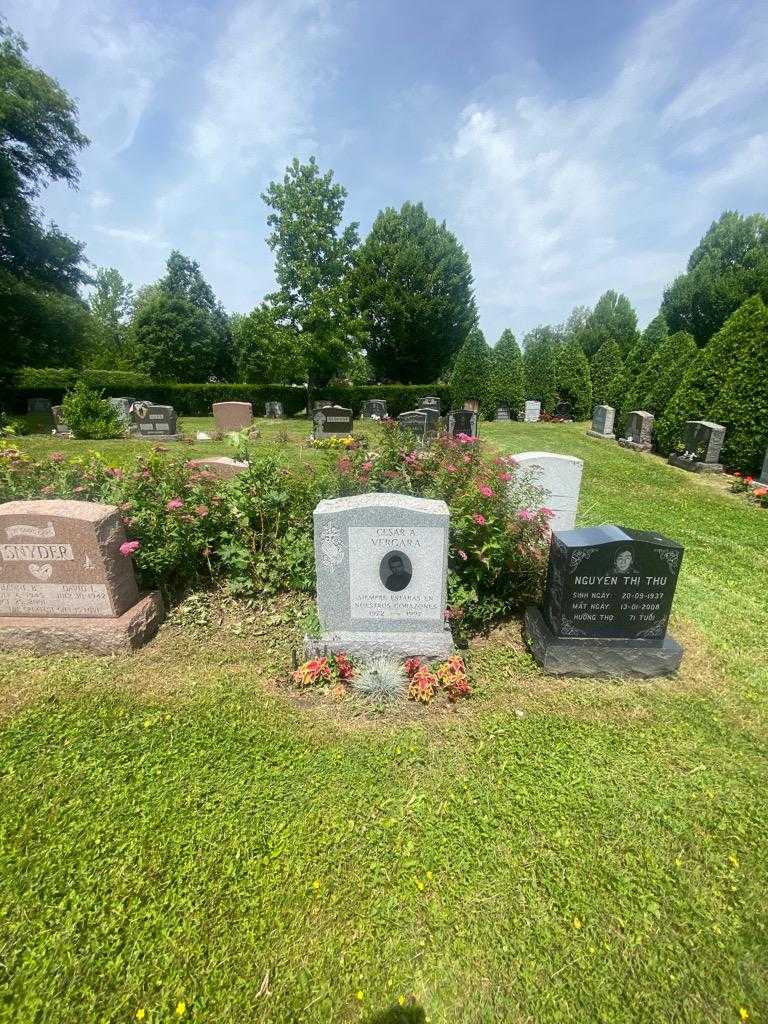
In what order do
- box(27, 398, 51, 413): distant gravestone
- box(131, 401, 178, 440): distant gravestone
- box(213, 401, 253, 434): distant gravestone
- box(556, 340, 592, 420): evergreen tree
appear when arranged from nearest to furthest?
box(131, 401, 178, 440): distant gravestone
box(213, 401, 253, 434): distant gravestone
box(27, 398, 51, 413): distant gravestone
box(556, 340, 592, 420): evergreen tree

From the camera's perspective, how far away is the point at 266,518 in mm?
5152

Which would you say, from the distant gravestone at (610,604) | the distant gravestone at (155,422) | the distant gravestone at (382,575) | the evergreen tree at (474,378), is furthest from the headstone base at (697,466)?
the distant gravestone at (155,422)

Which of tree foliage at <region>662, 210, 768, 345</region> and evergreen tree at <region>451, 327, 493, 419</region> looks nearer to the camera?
evergreen tree at <region>451, 327, 493, 419</region>

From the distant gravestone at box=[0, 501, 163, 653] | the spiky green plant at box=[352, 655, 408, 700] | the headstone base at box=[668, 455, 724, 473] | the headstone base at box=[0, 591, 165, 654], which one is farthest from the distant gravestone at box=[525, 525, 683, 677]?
the headstone base at box=[668, 455, 724, 473]

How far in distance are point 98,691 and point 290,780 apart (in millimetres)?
1959

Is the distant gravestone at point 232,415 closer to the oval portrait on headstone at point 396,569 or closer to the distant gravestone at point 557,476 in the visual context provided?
the distant gravestone at point 557,476

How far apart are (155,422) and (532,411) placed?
63.4 ft

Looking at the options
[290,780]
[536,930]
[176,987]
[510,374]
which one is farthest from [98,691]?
[510,374]

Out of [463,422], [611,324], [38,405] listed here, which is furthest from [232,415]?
[611,324]

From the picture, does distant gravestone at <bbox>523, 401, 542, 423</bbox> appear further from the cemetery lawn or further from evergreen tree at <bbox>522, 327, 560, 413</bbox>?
the cemetery lawn

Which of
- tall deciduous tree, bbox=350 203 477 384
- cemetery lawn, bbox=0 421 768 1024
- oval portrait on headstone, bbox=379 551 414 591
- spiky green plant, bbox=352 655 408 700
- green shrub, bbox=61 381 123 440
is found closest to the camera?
cemetery lawn, bbox=0 421 768 1024

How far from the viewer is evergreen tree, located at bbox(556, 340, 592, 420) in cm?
2544

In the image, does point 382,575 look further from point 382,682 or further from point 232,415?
point 232,415

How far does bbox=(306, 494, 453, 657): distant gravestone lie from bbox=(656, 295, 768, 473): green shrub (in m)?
11.6
